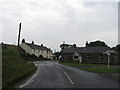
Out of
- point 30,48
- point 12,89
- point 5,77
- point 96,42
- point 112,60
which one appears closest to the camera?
point 12,89

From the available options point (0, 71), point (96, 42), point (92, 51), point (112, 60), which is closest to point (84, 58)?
point (92, 51)

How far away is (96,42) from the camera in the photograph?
353ft

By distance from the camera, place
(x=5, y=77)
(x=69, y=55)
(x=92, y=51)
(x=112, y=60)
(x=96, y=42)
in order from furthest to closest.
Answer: (x=96, y=42), (x=69, y=55), (x=92, y=51), (x=112, y=60), (x=5, y=77)

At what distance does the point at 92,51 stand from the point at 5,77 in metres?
54.5

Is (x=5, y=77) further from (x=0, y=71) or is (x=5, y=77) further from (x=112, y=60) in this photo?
(x=112, y=60)

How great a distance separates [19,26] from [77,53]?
3439cm

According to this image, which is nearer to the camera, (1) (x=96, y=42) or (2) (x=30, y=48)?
(2) (x=30, y=48)

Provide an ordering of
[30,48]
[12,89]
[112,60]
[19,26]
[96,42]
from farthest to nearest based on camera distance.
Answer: [96,42] < [30,48] < [112,60] < [19,26] < [12,89]

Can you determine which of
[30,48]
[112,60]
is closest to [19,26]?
[112,60]

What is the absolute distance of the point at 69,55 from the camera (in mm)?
73188

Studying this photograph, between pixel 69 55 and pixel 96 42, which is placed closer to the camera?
pixel 69 55

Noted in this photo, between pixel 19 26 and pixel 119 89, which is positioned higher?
pixel 19 26

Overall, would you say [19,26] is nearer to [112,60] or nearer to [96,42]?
[112,60]

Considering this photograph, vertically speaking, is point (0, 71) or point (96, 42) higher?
point (96, 42)
